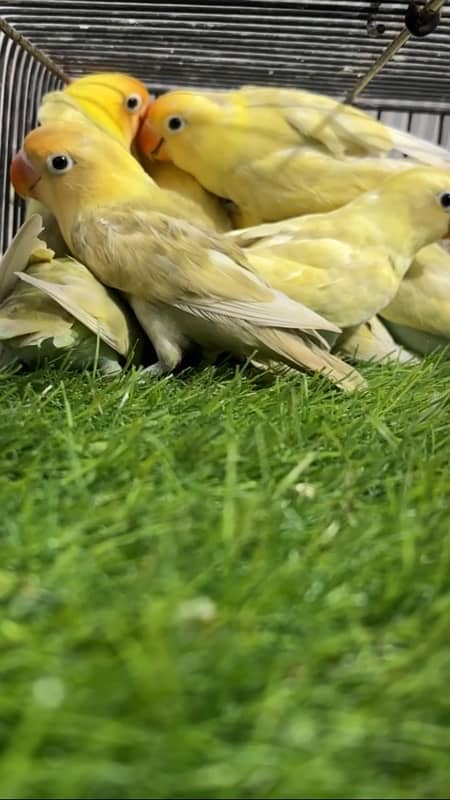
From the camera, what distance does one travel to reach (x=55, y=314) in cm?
102

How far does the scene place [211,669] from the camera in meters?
0.39

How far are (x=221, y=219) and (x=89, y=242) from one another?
17.5 inches

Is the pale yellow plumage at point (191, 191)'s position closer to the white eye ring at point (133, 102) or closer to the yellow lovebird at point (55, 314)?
the white eye ring at point (133, 102)

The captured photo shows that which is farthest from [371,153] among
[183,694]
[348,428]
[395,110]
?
[183,694]

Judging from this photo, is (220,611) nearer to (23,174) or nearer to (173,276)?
(173,276)

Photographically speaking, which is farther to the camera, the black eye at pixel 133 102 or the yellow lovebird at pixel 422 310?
the black eye at pixel 133 102

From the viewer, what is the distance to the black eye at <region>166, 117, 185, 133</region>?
1.41 meters

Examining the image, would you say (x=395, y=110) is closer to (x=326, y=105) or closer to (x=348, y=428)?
(x=326, y=105)

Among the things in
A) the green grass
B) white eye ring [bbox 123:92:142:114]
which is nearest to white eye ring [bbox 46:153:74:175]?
white eye ring [bbox 123:92:142:114]

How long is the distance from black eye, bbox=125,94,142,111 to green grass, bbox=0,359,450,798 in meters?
0.87

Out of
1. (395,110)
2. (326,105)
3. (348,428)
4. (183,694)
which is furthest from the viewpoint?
(395,110)

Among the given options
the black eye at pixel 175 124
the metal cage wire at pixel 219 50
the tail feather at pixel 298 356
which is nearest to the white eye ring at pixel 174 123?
the black eye at pixel 175 124

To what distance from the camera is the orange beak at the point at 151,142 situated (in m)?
1.45

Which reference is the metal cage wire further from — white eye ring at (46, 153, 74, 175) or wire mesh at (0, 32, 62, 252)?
white eye ring at (46, 153, 74, 175)
